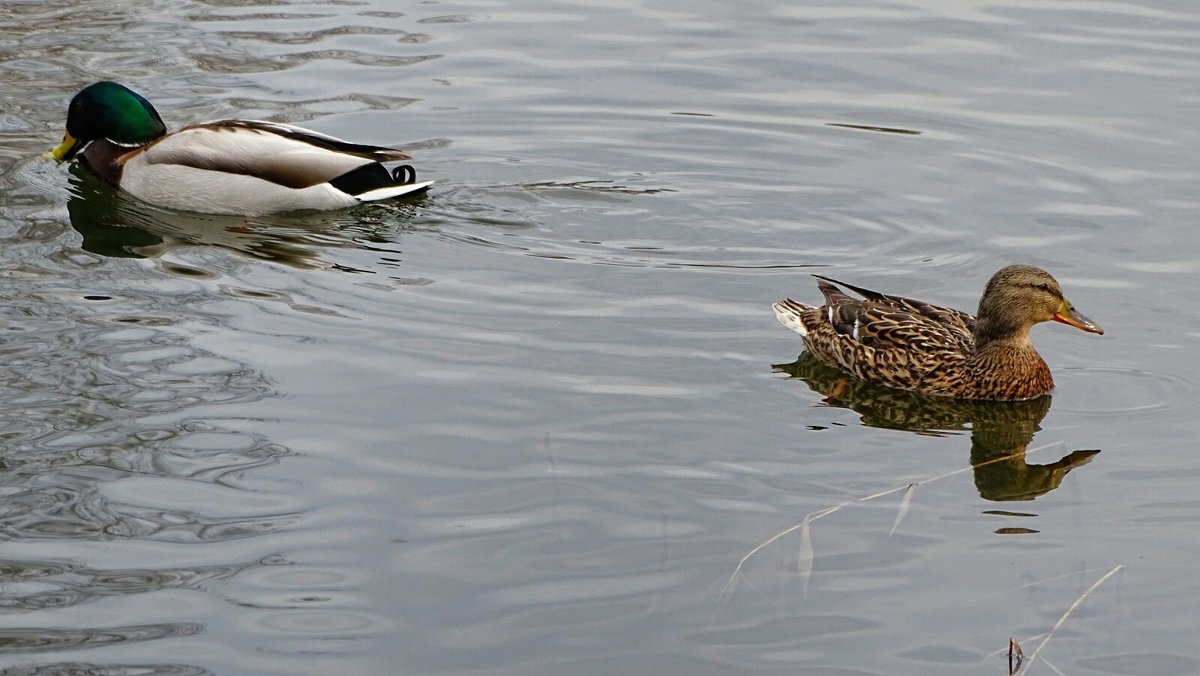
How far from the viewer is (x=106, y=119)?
37.7ft

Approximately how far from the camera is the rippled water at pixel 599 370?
18.8 ft

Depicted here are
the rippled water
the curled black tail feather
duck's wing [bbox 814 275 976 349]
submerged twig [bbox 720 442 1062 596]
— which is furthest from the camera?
the curled black tail feather

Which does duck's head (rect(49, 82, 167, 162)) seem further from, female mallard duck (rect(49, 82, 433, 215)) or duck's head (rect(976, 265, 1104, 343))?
duck's head (rect(976, 265, 1104, 343))

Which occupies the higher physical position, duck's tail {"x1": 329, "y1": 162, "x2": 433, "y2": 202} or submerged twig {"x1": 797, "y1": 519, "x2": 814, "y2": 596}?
duck's tail {"x1": 329, "y1": 162, "x2": 433, "y2": 202}

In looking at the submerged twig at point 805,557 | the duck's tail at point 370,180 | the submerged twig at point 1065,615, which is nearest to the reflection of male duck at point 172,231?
the duck's tail at point 370,180

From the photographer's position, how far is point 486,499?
21.6 feet

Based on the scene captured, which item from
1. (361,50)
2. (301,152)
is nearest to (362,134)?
(301,152)

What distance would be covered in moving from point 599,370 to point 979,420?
73.9 inches

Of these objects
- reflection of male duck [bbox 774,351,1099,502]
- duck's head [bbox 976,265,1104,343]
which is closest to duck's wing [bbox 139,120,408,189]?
reflection of male duck [bbox 774,351,1099,502]

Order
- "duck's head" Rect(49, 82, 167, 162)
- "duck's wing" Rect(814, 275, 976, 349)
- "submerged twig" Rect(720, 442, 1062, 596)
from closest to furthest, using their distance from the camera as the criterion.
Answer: "submerged twig" Rect(720, 442, 1062, 596), "duck's wing" Rect(814, 275, 976, 349), "duck's head" Rect(49, 82, 167, 162)

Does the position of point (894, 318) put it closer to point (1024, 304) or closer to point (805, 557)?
point (1024, 304)

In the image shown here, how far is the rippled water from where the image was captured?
5734 millimetres

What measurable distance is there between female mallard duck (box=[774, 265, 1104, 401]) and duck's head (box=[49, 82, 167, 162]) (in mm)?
5296

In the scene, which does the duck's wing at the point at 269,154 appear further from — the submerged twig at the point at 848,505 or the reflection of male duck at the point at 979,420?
the submerged twig at the point at 848,505
